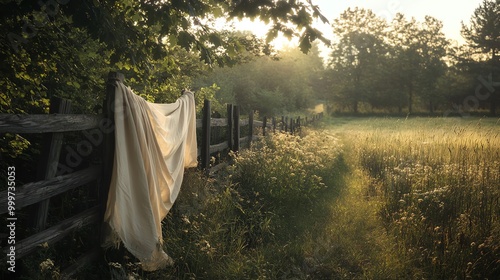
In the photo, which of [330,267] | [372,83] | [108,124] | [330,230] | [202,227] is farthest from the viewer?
[372,83]

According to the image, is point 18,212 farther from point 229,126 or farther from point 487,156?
point 487,156

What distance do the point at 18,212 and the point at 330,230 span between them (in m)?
3.92

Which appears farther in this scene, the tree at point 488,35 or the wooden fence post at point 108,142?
the tree at point 488,35

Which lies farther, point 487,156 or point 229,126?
point 229,126

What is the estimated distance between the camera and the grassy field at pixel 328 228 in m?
3.53

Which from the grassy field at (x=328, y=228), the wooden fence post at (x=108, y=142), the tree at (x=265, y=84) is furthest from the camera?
the tree at (x=265, y=84)

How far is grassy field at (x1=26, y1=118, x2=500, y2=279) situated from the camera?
3.53 meters

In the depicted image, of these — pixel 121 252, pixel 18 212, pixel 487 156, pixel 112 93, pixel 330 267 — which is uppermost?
pixel 112 93

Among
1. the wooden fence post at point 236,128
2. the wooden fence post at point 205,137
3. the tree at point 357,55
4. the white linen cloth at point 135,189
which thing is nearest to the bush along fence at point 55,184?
the white linen cloth at point 135,189

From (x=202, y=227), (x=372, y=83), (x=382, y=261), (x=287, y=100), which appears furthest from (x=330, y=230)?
(x=372, y=83)

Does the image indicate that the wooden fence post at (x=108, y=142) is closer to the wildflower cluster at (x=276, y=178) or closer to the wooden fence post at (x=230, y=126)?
the wildflower cluster at (x=276, y=178)

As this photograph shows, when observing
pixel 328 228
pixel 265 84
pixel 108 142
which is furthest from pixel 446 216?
pixel 265 84

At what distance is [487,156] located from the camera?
5973mm

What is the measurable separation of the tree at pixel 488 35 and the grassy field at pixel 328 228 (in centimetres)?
4575
